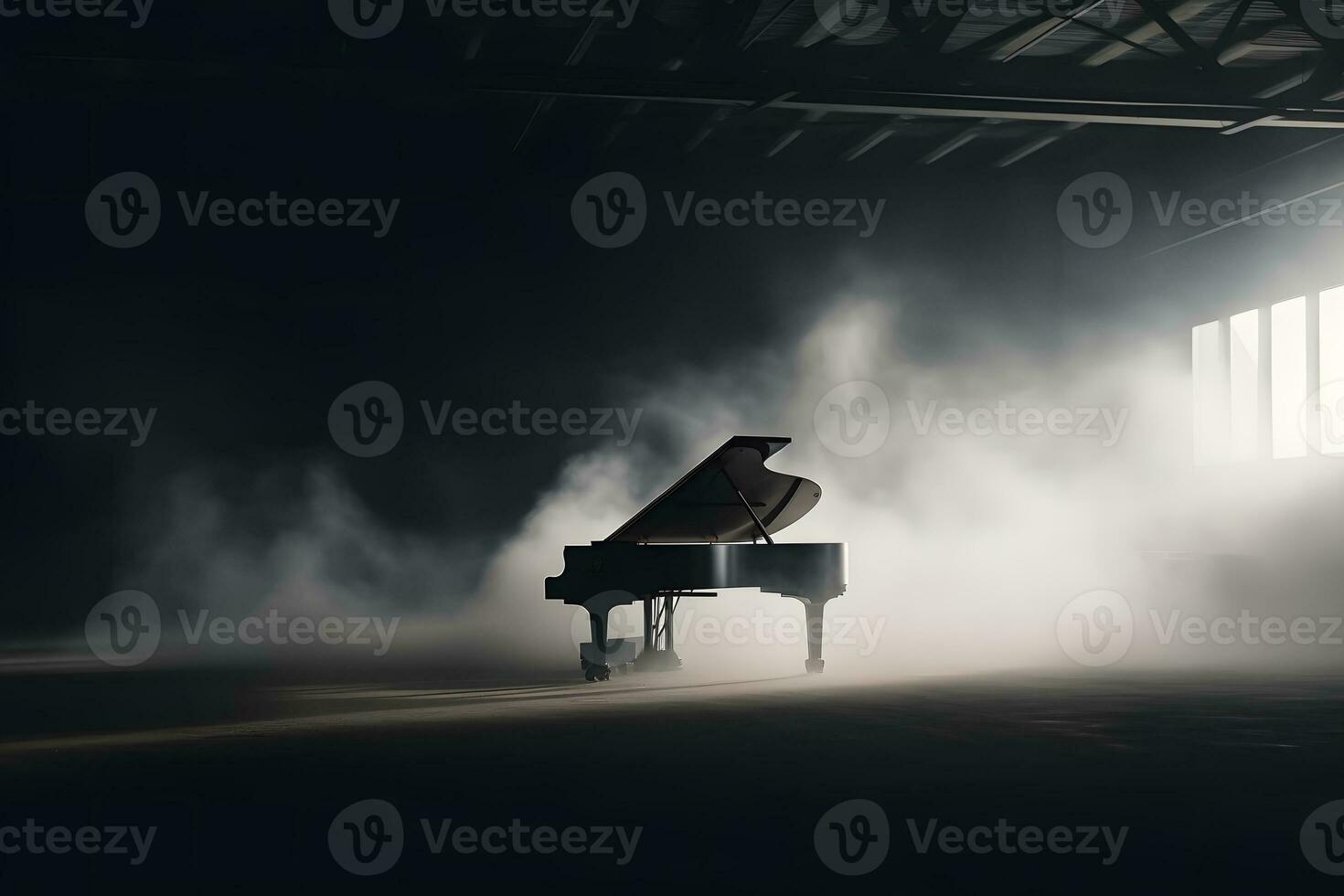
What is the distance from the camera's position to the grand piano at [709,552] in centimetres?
743

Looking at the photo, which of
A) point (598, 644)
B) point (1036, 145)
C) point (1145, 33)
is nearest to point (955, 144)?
point (1036, 145)

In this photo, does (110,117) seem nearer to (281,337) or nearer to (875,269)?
(281,337)

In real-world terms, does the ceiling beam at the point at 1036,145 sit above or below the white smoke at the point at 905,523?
above

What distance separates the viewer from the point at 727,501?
7.71 m

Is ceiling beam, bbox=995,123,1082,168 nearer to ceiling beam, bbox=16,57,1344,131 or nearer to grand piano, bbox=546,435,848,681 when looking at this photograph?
ceiling beam, bbox=16,57,1344,131

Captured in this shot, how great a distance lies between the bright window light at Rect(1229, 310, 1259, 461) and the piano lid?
6.82 metres

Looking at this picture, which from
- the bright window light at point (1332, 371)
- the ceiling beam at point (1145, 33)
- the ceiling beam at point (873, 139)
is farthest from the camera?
the ceiling beam at point (873, 139)

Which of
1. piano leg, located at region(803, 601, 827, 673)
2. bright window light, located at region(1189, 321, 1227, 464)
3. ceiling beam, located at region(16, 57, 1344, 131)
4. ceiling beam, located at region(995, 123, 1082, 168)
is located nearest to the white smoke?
bright window light, located at region(1189, 321, 1227, 464)

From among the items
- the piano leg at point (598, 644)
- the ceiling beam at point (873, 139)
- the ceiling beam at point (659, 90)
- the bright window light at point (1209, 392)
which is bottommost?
the piano leg at point (598, 644)

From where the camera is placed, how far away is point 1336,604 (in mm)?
11367

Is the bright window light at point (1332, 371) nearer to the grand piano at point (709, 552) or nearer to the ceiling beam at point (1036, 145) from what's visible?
the ceiling beam at point (1036, 145)

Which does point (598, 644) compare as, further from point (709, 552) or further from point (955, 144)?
point (955, 144)

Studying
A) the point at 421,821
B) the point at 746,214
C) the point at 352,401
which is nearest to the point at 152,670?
the point at 352,401

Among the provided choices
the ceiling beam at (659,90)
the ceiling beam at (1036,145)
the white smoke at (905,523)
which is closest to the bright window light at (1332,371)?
the white smoke at (905,523)
